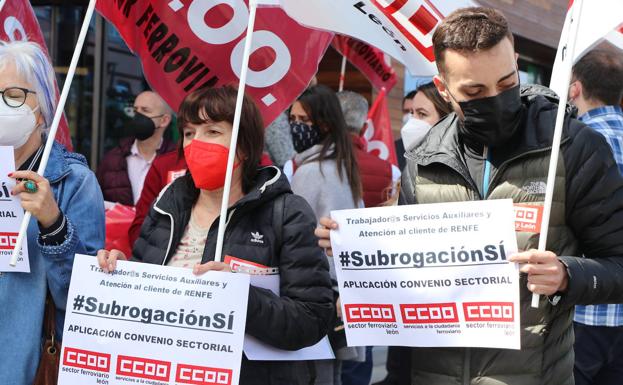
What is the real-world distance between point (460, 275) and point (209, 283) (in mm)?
779

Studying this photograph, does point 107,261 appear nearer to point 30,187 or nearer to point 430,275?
point 30,187

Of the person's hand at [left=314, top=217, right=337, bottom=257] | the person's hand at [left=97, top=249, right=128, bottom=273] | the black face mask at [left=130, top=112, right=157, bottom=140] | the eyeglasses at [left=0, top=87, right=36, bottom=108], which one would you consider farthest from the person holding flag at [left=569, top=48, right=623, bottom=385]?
the black face mask at [left=130, top=112, right=157, bottom=140]

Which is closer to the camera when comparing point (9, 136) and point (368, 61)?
point (9, 136)

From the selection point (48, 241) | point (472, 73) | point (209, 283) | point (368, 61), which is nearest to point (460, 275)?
point (472, 73)

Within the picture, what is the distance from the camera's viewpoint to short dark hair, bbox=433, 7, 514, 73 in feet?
8.65

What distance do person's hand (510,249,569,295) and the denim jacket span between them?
1537 mm

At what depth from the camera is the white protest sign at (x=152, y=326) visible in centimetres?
284

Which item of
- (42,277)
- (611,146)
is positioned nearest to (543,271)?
(42,277)

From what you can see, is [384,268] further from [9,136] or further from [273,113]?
[273,113]

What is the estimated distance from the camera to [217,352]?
9.31ft

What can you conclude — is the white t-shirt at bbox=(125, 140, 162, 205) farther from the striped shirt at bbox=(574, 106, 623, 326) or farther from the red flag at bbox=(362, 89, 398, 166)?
the striped shirt at bbox=(574, 106, 623, 326)

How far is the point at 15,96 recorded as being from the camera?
3262mm

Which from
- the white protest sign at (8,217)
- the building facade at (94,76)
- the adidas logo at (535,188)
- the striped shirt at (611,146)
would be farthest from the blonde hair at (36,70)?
the building facade at (94,76)

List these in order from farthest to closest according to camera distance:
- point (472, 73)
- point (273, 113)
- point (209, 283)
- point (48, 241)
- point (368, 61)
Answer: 1. point (368, 61)
2. point (273, 113)
3. point (48, 241)
4. point (209, 283)
5. point (472, 73)
